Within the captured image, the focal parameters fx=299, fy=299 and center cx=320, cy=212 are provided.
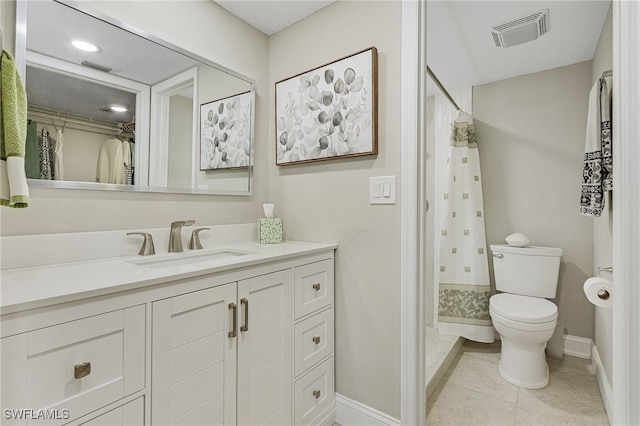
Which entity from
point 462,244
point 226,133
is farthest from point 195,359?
point 462,244

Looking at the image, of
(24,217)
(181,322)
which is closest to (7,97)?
(24,217)

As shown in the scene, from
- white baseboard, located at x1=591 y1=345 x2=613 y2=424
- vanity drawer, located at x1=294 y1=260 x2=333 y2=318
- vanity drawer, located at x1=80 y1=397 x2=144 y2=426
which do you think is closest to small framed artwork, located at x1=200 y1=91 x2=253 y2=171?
vanity drawer, located at x1=294 y1=260 x2=333 y2=318

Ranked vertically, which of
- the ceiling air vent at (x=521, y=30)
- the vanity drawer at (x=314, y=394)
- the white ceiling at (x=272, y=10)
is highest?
the ceiling air vent at (x=521, y=30)

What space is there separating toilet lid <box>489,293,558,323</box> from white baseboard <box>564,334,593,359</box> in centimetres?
51

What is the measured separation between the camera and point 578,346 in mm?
2324

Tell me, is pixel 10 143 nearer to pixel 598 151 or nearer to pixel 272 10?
pixel 272 10

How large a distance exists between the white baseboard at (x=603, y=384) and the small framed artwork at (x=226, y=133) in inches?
96.0

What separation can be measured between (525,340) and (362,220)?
1.41m

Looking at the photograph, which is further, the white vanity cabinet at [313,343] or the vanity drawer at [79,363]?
the white vanity cabinet at [313,343]

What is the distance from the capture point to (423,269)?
4.60 feet

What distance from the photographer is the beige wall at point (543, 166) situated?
7.71ft

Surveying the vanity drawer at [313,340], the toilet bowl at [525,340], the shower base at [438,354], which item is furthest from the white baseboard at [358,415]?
the toilet bowl at [525,340]

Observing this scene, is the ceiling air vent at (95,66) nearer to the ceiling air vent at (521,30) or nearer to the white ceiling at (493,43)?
the white ceiling at (493,43)

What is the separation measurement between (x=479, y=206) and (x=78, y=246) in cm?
265
